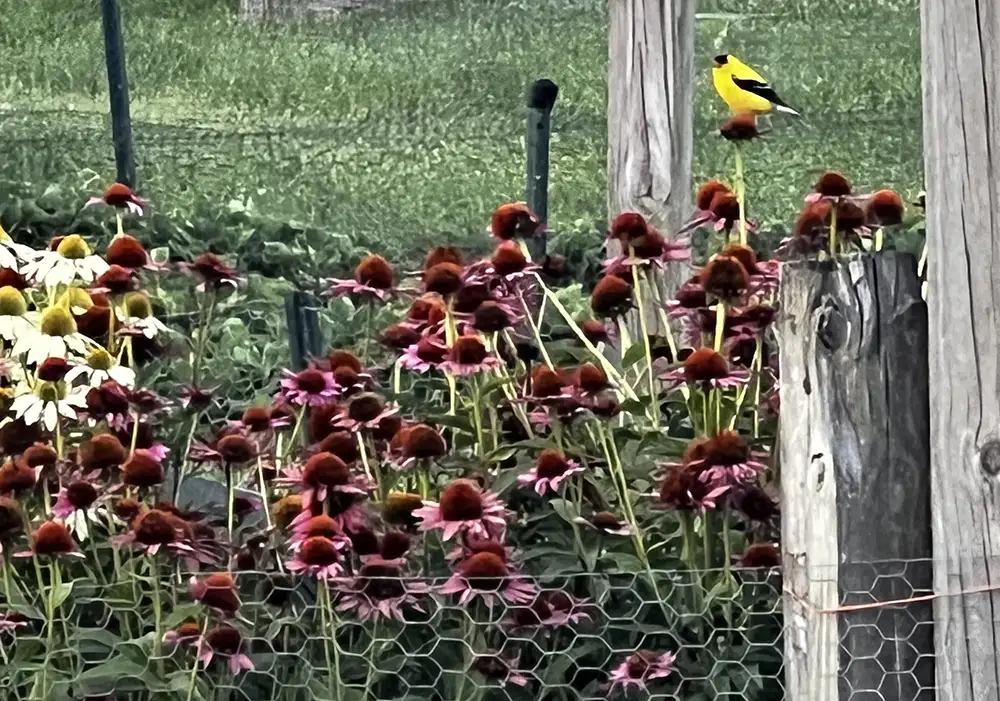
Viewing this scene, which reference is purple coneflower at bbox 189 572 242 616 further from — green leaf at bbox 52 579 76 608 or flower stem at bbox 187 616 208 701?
green leaf at bbox 52 579 76 608

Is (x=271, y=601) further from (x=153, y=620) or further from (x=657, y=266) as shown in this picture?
(x=657, y=266)

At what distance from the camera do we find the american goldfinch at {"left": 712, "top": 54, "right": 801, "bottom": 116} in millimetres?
4527

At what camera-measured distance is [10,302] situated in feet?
7.19

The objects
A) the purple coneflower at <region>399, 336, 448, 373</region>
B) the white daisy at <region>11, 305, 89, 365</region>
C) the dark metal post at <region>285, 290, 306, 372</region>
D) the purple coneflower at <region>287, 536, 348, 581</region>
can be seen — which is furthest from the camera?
the dark metal post at <region>285, 290, 306, 372</region>

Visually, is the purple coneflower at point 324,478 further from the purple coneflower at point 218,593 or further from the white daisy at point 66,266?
the white daisy at point 66,266

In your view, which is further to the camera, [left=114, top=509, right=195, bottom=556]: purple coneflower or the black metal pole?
the black metal pole

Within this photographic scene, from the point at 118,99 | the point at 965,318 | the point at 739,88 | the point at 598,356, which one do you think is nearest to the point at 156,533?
the point at 598,356

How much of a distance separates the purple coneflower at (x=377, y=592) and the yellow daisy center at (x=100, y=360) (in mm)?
466

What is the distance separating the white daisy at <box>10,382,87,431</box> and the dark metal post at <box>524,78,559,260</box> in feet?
4.56

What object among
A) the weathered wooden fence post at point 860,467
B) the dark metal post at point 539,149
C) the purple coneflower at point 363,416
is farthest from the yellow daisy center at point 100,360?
the dark metal post at point 539,149

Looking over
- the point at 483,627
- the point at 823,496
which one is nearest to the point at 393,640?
the point at 483,627

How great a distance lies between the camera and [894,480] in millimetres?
1701

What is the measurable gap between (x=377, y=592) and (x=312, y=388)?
11.9 inches

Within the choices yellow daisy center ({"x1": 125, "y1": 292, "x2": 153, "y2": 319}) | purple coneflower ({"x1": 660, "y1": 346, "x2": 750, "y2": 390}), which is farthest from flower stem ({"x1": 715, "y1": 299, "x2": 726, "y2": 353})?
yellow daisy center ({"x1": 125, "y1": 292, "x2": 153, "y2": 319})
